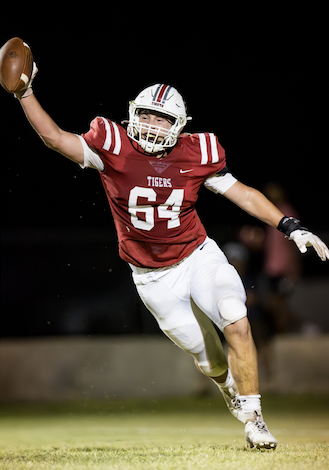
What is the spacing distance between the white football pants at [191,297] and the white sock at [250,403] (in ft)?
1.56

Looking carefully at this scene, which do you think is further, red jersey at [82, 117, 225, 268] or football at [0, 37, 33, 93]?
red jersey at [82, 117, 225, 268]

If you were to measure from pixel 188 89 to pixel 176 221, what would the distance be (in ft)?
16.2

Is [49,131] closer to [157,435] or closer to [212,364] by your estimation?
[212,364]

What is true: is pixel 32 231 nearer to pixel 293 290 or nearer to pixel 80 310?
pixel 80 310

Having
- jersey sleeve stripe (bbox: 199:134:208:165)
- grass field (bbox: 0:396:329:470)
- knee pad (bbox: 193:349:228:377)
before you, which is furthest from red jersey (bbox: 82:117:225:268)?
grass field (bbox: 0:396:329:470)

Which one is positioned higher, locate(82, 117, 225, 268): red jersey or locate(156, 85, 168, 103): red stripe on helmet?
locate(156, 85, 168, 103): red stripe on helmet

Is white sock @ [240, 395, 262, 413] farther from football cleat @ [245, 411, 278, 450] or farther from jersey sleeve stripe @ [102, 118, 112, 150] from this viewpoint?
jersey sleeve stripe @ [102, 118, 112, 150]

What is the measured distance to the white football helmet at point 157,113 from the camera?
303 centimetres

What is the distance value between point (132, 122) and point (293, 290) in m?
3.60

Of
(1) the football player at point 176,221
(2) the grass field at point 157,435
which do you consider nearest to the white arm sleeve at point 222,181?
(1) the football player at point 176,221

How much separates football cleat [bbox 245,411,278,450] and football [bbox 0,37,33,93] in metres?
1.87

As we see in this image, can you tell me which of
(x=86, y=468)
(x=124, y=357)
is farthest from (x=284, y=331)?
(x=86, y=468)

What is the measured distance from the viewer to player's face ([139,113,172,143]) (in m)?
3.03

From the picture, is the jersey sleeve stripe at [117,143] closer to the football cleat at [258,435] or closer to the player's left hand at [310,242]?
the player's left hand at [310,242]
